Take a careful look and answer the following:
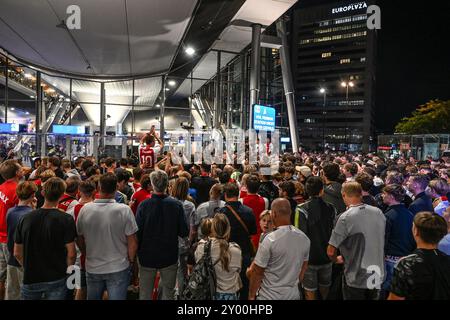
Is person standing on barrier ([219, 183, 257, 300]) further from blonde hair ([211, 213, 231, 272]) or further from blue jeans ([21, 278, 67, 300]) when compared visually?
blue jeans ([21, 278, 67, 300])

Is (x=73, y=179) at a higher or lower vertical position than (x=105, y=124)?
lower

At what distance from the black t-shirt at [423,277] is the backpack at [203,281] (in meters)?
1.58

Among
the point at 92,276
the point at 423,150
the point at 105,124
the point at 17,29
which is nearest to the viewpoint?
the point at 92,276

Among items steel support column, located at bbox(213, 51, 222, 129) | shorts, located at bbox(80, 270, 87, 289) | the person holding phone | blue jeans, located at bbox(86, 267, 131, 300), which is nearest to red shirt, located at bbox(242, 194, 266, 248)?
blue jeans, located at bbox(86, 267, 131, 300)

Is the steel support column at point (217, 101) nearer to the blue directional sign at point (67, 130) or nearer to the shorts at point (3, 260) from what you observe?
the blue directional sign at point (67, 130)

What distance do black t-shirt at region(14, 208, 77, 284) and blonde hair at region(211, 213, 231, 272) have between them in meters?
1.48

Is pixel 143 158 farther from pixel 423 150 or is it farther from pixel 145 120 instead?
pixel 423 150

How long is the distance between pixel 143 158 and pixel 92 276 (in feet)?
16.4

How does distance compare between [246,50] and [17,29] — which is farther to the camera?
[246,50]

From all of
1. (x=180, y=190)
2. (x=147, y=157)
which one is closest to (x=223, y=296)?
(x=180, y=190)

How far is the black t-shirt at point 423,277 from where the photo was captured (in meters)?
2.22

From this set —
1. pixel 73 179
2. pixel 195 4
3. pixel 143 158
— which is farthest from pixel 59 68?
pixel 73 179

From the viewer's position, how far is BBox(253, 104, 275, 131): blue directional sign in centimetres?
1498

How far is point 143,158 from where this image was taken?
8.16m
